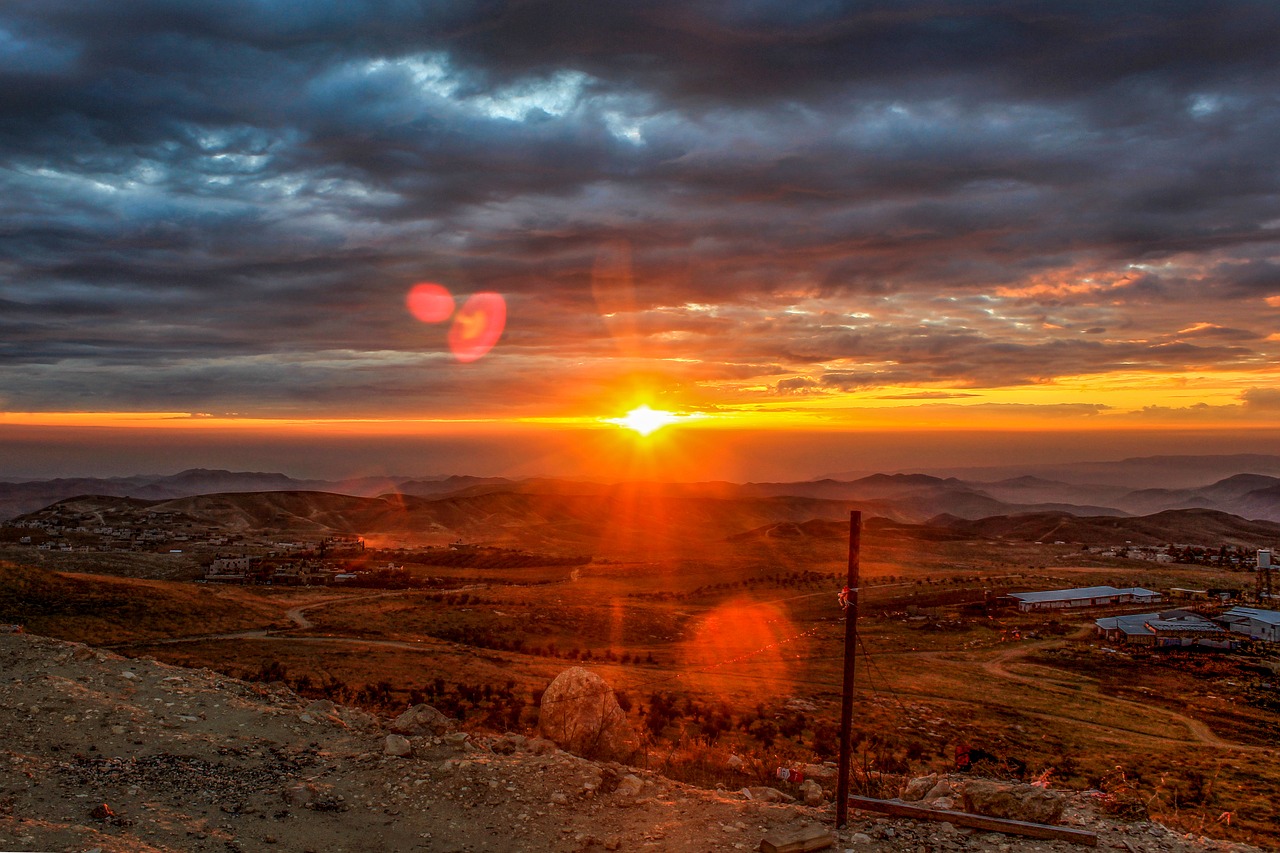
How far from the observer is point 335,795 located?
38.1 feet

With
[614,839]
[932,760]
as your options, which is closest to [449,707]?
[614,839]

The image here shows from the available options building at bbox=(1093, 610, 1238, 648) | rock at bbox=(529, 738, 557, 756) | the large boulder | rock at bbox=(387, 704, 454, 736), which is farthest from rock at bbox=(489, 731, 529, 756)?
building at bbox=(1093, 610, 1238, 648)

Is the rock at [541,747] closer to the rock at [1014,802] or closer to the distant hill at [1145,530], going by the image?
the rock at [1014,802]

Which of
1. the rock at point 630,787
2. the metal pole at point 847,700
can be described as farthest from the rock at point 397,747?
the metal pole at point 847,700

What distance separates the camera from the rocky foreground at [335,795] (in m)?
10.2

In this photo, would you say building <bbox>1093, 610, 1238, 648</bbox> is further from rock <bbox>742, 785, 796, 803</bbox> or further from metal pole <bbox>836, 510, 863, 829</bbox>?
metal pole <bbox>836, 510, 863, 829</bbox>

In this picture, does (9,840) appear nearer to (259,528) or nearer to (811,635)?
(811,635)

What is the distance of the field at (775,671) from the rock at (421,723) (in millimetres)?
4616

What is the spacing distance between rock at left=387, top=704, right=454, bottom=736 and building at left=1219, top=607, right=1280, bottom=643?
172 feet

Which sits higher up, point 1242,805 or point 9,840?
point 9,840

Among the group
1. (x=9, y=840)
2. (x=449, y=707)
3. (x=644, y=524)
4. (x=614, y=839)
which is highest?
(x=9, y=840)

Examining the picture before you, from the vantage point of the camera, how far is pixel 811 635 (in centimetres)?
4659

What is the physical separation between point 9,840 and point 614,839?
7572 mm

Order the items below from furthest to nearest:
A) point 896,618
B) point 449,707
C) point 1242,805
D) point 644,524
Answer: point 644,524 → point 896,618 → point 449,707 → point 1242,805
